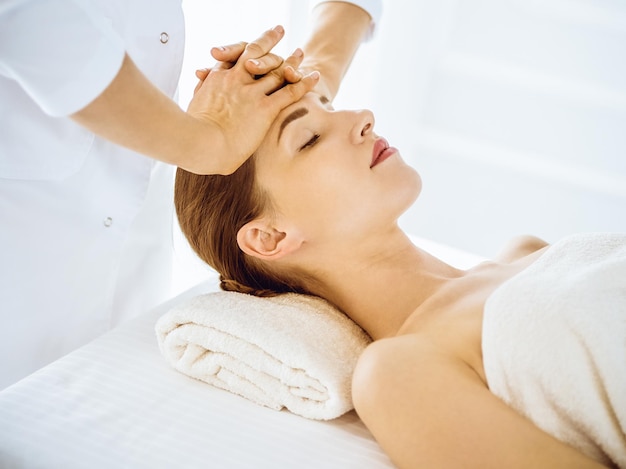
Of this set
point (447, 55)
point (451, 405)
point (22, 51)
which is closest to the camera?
point (22, 51)

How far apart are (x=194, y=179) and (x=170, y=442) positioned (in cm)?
54

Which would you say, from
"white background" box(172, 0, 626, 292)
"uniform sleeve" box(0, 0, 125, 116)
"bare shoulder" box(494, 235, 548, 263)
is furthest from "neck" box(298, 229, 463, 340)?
"white background" box(172, 0, 626, 292)

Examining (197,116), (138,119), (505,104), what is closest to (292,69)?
(197,116)

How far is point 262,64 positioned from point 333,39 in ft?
1.78

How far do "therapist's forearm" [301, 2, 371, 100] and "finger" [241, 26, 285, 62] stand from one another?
293 mm

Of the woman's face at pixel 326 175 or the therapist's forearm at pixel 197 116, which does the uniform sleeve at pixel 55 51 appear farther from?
the woman's face at pixel 326 175

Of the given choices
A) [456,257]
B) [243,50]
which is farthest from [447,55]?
[243,50]

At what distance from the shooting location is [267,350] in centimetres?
114

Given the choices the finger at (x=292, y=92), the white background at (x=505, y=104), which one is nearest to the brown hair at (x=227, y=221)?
the finger at (x=292, y=92)

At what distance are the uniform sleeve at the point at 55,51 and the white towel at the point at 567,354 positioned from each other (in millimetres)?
695

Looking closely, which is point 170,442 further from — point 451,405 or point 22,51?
point 22,51

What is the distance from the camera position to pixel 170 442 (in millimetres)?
1078

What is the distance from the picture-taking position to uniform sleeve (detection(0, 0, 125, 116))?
85cm

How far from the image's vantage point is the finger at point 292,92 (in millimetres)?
1222
